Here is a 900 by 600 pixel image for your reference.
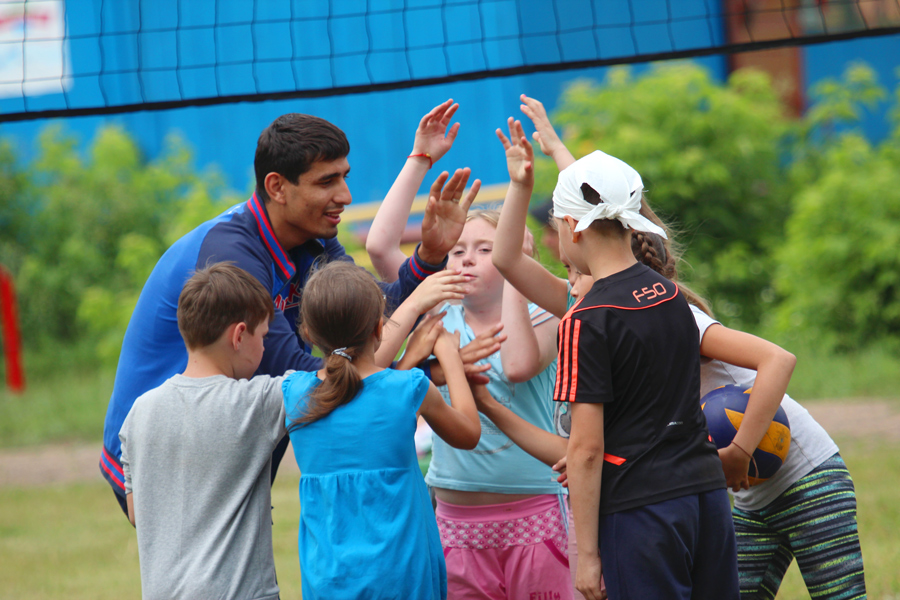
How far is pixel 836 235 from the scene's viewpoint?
9469 millimetres

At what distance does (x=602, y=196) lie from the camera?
2.23 m

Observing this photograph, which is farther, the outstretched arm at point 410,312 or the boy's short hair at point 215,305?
the outstretched arm at point 410,312

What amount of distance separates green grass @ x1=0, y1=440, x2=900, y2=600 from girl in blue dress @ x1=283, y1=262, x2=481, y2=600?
8.55 ft

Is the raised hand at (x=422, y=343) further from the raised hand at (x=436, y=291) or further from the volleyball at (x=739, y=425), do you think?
the volleyball at (x=739, y=425)

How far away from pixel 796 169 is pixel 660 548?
9788 millimetres

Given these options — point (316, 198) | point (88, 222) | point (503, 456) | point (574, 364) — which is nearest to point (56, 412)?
point (88, 222)

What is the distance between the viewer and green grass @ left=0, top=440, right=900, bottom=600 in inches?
183

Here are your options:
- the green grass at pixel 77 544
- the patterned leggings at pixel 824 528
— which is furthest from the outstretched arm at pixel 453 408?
the green grass at pixel 77 544

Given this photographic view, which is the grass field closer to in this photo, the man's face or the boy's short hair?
the man's face

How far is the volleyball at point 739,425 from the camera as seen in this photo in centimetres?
256

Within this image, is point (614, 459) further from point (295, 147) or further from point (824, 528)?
point (295, 147)

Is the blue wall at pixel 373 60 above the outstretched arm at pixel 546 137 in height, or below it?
above

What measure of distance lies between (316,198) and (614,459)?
52.4 inches

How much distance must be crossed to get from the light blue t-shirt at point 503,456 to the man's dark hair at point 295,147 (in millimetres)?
789
